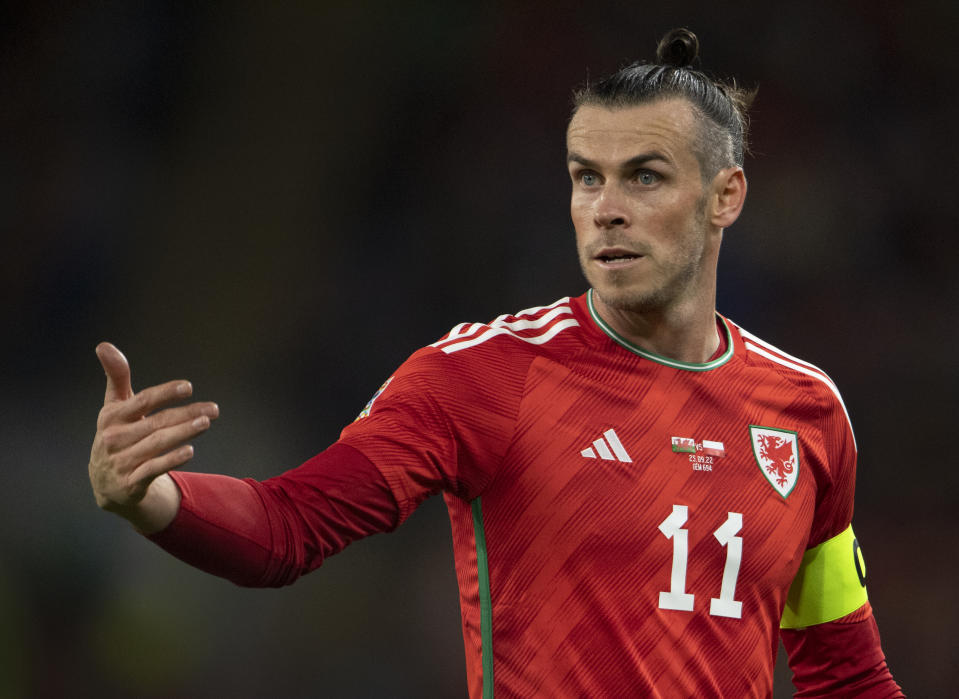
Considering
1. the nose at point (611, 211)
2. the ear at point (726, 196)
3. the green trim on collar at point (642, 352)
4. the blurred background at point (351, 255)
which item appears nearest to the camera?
the nose at point (611, 211)

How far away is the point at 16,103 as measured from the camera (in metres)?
5.11

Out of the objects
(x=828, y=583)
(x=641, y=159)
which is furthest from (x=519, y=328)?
(x=828, y=583)

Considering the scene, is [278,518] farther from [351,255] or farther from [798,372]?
[351,255]

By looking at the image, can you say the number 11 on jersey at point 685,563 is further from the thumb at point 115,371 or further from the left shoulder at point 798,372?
the thumb at point 115,371

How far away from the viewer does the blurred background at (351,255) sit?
4688 millimetres

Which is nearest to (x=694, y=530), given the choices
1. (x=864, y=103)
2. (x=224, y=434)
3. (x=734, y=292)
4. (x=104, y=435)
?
(x=104, y=435)

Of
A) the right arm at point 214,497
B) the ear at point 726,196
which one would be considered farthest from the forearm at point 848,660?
the right arm at point 214,497

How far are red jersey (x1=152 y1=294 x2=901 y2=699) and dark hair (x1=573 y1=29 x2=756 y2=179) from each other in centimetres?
49

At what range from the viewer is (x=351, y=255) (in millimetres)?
5434

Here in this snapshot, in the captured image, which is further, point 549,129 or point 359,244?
point 549,129

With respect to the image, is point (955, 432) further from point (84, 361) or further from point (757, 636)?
point (84, 361)

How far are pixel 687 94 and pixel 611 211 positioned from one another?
1.32ft

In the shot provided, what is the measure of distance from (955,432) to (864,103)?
1865 mm

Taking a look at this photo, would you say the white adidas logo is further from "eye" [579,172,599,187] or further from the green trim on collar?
"eye" [579,172,599,187]
